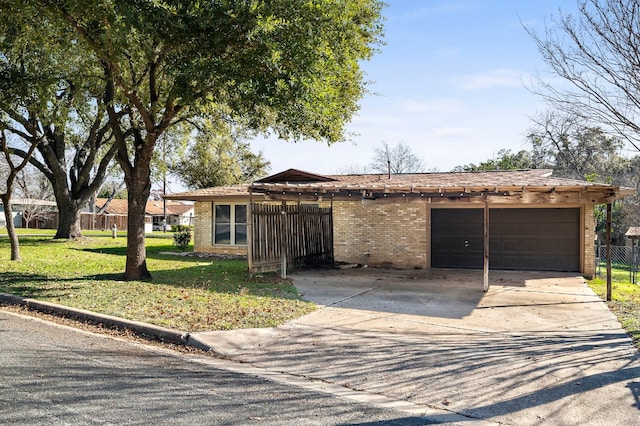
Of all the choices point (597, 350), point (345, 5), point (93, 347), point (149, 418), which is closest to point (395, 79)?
point (345, 5)

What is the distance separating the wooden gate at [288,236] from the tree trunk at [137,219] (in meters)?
2.84

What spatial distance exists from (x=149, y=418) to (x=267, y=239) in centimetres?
980

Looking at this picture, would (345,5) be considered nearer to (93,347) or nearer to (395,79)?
(395,79)

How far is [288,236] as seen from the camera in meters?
14.8

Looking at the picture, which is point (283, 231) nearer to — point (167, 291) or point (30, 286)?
point (167, 291)

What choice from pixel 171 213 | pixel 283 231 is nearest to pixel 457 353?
pixel 283 231

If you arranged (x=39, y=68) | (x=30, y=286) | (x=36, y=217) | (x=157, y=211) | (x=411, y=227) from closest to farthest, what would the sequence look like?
1. (x=30, y=286)
2. (x=39, y=68)
3. (x=411, y=227)
4. (x=36, y=217)
5. (x=157, y=211)

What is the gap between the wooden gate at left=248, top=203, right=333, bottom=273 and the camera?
1331cm

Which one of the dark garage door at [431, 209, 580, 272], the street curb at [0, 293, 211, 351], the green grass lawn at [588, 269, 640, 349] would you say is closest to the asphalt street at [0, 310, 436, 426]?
the street curb at [0, 293, 211, 351]

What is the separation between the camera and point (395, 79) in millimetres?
14359

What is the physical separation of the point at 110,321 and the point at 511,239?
12785 millimetres

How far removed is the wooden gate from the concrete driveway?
2.93 metres

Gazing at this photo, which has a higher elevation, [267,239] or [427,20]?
[427,20]

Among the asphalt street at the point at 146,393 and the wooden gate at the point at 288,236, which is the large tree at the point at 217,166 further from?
the asphalt street at the point at 146,393
